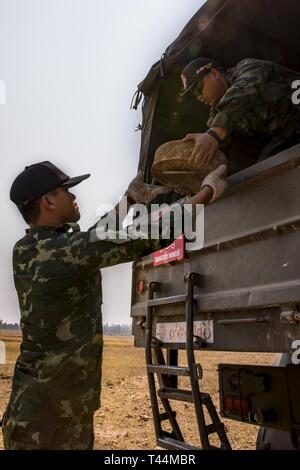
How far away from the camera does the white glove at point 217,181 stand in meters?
2.17

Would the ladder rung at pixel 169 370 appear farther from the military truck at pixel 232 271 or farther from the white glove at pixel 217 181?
the white glove at pixel 217 181

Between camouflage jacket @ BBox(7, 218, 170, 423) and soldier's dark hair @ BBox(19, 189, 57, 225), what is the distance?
0.15 metres

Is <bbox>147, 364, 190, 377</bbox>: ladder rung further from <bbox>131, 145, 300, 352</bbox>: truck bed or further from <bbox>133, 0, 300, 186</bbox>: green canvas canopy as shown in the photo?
<bbox>133, 0, 300, 186</bbox>: green canvas canopy

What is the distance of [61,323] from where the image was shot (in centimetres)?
213

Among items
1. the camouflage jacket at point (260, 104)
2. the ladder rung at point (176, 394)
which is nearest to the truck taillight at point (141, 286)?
the ladder rung at point (176, 394)

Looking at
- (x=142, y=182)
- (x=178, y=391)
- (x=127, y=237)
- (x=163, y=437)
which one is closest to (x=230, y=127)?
(x=127, y=237)

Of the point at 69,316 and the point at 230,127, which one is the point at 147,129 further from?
the point at 69,316

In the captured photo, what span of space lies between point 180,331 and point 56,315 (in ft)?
2.48

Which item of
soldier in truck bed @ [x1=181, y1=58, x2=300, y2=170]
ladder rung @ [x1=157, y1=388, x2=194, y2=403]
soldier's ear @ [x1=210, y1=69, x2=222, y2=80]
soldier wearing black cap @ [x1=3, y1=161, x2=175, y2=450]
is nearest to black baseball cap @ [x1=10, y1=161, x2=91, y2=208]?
soldier wearing black cap @ [x1=3, y1=161, x2=175, y2=450]

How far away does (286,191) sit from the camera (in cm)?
198

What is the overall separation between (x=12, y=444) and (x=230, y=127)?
1.80 m

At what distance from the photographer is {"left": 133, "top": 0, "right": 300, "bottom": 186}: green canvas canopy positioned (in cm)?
274

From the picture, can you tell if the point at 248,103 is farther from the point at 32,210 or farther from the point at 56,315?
the point at 56,315

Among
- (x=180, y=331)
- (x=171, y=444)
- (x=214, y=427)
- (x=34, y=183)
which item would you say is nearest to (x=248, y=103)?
(x=34, y=183)
